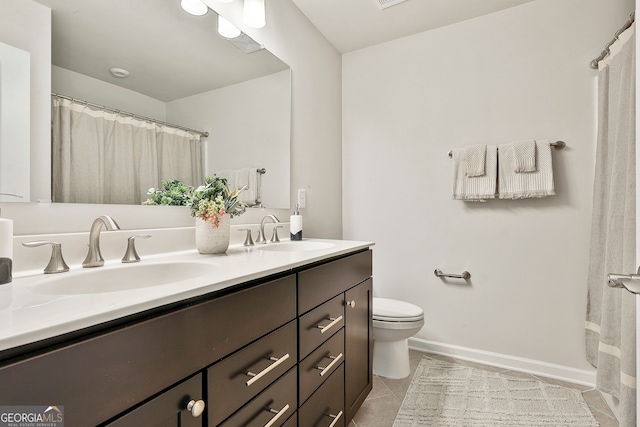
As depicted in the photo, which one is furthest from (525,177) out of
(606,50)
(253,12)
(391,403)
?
(253,12)

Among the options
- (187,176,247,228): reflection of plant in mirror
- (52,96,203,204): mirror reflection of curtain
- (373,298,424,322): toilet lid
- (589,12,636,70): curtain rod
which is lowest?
(373,298,424,322): toilet lid

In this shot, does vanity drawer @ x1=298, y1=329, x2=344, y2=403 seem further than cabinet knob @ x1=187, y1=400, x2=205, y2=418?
Yes

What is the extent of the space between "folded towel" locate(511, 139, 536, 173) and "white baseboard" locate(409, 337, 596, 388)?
3.98ft

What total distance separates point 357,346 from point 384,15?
2087 millimetres

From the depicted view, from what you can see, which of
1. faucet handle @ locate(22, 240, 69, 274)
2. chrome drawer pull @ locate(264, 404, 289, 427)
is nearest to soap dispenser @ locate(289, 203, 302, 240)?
chrome drawer pull @ locate(264, 404, 289, 427)

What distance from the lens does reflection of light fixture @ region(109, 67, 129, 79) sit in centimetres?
111

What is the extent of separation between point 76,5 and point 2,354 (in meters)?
1.08

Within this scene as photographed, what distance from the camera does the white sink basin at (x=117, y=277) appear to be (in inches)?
30.5

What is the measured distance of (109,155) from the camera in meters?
1.07

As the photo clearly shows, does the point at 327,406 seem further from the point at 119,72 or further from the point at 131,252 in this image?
the point at 119,72

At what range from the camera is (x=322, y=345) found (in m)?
1.16

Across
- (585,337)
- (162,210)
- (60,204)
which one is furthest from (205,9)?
(585,337)

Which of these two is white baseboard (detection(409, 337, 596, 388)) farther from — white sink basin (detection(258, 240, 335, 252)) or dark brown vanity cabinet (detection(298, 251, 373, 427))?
white sink basin (detection(258, 240, 335, 252))

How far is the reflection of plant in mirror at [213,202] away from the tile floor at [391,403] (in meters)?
1.18
